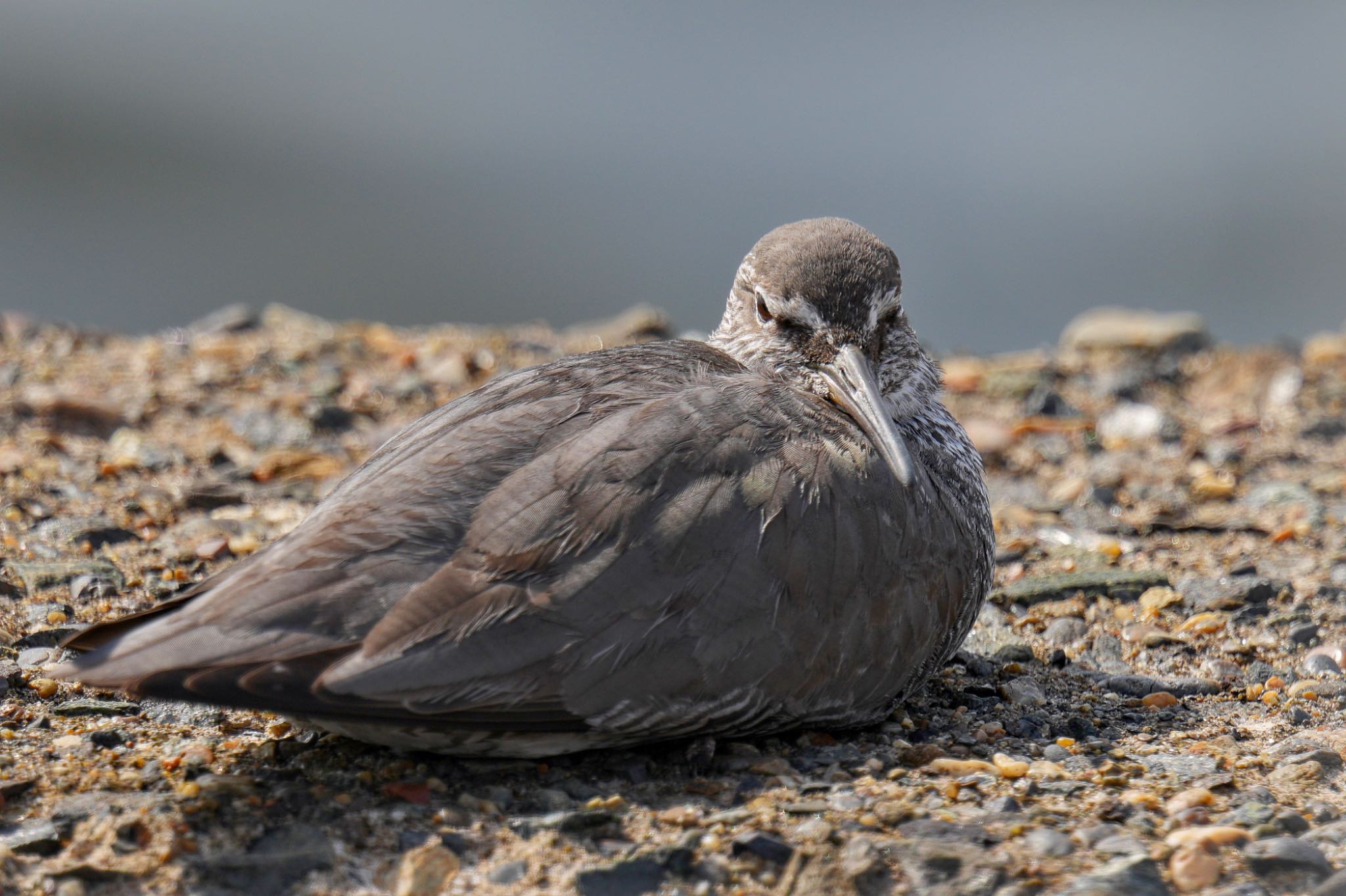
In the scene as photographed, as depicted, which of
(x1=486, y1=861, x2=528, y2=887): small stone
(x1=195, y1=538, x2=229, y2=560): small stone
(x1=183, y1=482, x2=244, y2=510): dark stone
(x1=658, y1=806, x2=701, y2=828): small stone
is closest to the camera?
(x1=486, y1=861, x2=528, y2=887): small stone

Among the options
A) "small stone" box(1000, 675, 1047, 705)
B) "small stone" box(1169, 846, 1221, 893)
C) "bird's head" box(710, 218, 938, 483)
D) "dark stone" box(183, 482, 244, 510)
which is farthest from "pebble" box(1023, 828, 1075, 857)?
"dark stone" box(183, 482, 244, 510)

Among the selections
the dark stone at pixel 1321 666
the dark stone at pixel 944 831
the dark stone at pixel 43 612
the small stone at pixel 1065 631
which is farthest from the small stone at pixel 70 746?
the dark stone at pixel 1321 666

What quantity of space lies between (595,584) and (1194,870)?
1.59m

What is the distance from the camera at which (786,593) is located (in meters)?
3.96

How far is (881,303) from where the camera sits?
15.7 ft

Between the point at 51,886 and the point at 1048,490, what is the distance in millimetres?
4947

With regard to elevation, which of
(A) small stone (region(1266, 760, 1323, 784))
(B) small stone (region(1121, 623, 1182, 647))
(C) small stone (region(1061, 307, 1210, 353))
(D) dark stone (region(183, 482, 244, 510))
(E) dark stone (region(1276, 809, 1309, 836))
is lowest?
(E) dark stone (region(1276, 809, 1309, 836))

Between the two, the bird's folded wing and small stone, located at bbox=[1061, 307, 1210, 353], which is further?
small stone, located at bbox=[1061, 307, 1210, 353]

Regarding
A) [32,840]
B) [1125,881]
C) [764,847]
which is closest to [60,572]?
[32,840]

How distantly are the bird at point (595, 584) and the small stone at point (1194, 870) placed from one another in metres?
1.02

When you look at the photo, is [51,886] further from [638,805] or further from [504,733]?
[638,805]

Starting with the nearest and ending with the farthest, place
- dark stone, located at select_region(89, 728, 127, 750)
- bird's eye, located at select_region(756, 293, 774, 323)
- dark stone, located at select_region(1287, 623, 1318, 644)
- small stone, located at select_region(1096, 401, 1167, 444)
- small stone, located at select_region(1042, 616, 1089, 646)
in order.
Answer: dark stone, located at select_region(89, 728, 127, 750), bird's eye, located at select_region(756, 293, 774, 323), dark stone, located at select_region(1287, 623, 1318, 644), small stone, located at select_region(1042, 616, 1089, 646), small stone, located at select_region(1096, 401, 1167, 444)

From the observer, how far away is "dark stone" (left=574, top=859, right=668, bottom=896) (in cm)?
331

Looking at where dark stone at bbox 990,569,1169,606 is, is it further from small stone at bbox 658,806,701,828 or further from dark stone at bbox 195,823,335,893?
dark stone at bbox 195,823,335,893
